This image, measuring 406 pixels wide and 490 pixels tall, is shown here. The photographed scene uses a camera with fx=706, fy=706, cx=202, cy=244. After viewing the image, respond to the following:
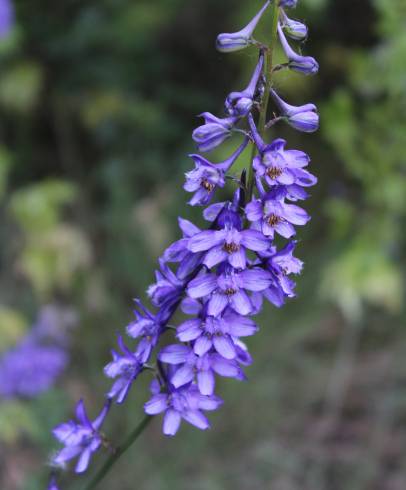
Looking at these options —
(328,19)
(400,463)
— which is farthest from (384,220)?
(328,19)

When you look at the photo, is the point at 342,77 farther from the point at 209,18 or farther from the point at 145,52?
the point at 145,52

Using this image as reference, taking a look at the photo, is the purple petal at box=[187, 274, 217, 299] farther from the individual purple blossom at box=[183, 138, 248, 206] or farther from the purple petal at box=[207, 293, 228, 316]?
the individual purple blossom at box=[183, 138, 248, 206]

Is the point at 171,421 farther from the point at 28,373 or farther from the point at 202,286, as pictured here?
the point at 28,373

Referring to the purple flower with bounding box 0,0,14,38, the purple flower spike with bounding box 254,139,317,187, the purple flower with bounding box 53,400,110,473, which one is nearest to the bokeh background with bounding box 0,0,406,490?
the purple flower with bounding box 0,0,14,38

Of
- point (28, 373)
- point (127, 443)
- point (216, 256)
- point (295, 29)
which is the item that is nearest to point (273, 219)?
point (216, 256)

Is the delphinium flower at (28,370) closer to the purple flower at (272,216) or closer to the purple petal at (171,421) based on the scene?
the purple petal at (171,421)

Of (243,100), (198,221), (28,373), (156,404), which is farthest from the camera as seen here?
(198,221)
